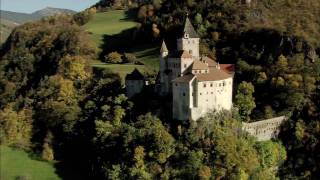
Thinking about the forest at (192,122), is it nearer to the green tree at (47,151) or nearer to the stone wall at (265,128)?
the green tree at (47,151)

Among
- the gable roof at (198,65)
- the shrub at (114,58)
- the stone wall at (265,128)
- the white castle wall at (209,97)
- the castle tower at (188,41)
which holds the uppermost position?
the castle tower at (188,41)

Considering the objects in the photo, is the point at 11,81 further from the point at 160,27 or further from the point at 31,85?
the point at 160,27

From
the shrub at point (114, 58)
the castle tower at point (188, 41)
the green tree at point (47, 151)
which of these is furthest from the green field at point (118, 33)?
the castle tower at point (188, 41)

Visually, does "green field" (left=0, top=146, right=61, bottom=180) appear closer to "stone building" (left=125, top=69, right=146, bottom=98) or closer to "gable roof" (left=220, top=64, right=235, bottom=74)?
"stone building" (left=125, top=69, right=146, bottom=98)

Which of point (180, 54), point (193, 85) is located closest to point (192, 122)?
point (193, 85)

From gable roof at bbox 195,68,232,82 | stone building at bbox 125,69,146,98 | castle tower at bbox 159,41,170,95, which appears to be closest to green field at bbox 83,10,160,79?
stone building at bbox 125,69,146,98

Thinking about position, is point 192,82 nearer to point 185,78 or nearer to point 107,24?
point 185,78
